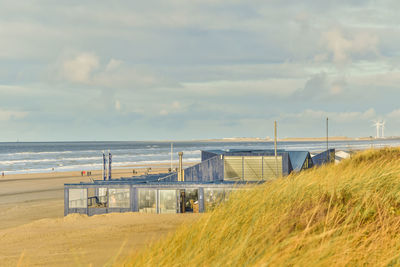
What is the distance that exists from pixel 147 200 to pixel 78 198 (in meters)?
4.32

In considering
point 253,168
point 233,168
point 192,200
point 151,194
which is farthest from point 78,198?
point 253,168

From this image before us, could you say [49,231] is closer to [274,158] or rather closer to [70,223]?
[70,223]

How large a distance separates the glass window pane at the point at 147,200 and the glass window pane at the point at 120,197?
2.63 feet

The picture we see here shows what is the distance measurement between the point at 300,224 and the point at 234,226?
2.86 feet

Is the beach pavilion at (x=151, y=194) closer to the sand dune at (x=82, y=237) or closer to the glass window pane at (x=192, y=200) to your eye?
the glass window pane at (x=192, y=200)

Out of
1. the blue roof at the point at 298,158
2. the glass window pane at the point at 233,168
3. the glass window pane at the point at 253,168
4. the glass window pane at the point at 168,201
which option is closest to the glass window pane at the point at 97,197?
the glass window pane at the point at 168,201

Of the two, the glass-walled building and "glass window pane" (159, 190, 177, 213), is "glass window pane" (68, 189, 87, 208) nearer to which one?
the glass-walled building

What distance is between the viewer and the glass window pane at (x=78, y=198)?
2395cm

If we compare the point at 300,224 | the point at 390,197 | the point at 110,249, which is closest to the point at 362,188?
the point at 390,197

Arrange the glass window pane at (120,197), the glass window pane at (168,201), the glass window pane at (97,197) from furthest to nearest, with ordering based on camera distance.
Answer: the glass window pane at (97,197), the glass window pane at (120,197), the glass window pane at (168,201)

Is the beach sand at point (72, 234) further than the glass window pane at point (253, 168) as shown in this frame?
No

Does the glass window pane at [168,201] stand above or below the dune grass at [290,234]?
below

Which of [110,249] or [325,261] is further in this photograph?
[110,249]

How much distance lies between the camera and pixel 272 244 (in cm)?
479
